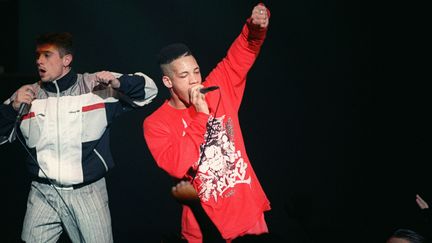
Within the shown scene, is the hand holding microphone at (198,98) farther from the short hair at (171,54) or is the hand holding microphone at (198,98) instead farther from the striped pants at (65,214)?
the striped pants at (65,214)

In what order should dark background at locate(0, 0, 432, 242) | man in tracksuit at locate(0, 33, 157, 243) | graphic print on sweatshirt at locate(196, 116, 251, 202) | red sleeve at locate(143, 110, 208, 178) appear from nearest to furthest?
red sleeve at locate(143, 110, 208, 178) < graphic print on sweatshirt at locate(196, 116, 251, 202) < man in tracksuit at locate(0, 33, 157, 243) < dark background at locate(0, 0, 432, 242)

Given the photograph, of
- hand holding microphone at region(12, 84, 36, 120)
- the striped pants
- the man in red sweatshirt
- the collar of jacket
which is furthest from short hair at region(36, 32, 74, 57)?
the striped pants

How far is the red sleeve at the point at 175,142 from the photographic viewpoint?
1945mm

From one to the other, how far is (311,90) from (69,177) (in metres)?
1.45

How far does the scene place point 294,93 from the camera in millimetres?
2916

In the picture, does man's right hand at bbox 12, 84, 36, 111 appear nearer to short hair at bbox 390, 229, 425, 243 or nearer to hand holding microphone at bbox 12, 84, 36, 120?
hand holding microphone at bbox 12, 84, 36, 120

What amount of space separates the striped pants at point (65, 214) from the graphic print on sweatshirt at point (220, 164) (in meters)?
0.52

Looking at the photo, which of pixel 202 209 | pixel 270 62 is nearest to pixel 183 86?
pixel 202 209

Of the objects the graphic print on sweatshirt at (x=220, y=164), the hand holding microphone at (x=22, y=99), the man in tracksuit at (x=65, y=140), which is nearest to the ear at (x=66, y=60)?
the man in tracksuit at (x=65, y=140)

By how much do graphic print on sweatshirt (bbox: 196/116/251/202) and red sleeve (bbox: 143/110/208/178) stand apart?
9 centimetres

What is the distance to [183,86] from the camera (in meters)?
2.12

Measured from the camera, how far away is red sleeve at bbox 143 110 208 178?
1.95 meters

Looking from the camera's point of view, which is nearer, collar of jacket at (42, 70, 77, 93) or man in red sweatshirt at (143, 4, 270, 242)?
man in red sweatshirt at (143, 4, 270, 242)

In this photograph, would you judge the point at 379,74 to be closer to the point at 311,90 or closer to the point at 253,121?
the point at 311,90
